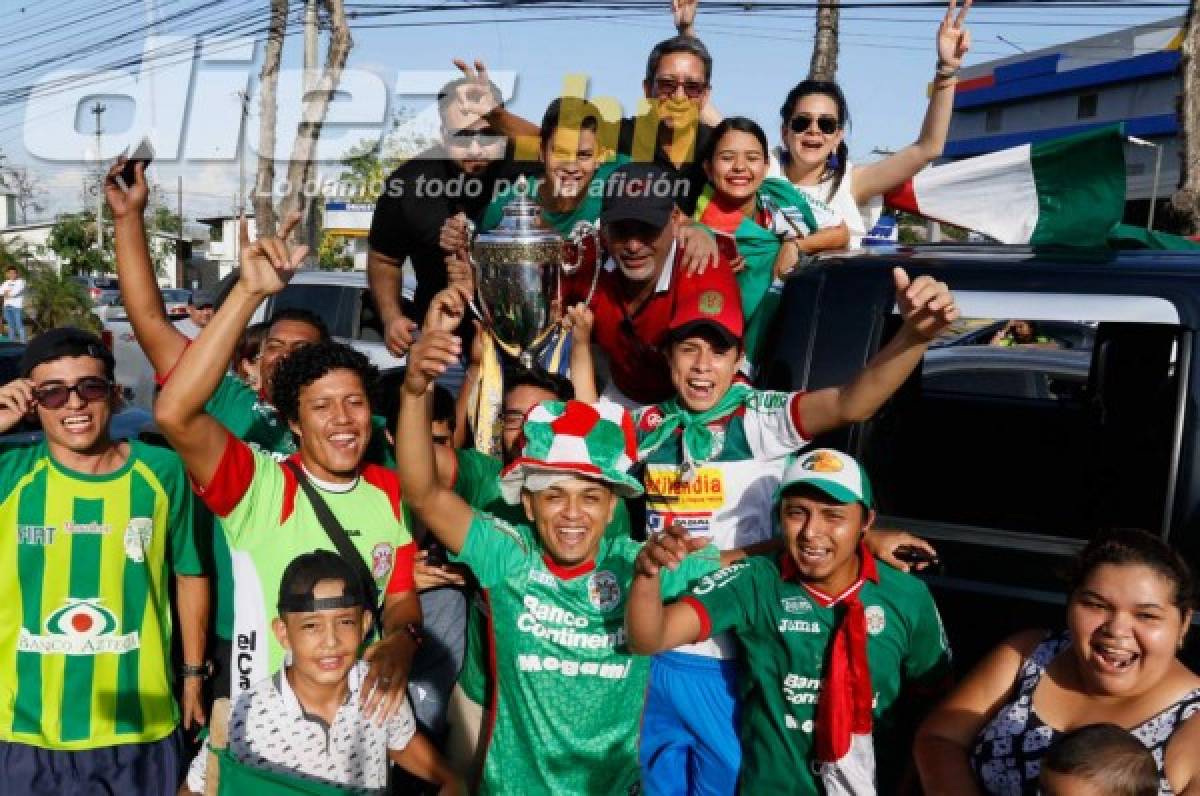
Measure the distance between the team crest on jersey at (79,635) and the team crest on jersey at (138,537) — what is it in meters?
0.15

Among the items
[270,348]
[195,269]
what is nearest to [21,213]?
Result: [195,269]

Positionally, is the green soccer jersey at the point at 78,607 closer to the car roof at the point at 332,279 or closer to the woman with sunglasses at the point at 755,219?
the woman with sunglasses at the point at 755,219

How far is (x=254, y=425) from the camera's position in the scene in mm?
3760

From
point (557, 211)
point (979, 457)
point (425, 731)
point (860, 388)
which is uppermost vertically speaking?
point (557, 211)

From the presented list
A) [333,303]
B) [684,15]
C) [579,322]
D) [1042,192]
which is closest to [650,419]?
[579,322]

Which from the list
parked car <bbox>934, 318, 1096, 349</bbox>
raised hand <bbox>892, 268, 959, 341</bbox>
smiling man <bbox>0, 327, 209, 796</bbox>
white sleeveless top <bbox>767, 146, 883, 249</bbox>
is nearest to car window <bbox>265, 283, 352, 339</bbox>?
parked car <bbox>934, 318, 1096, 349</bbox>

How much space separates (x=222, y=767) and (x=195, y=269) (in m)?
51.6

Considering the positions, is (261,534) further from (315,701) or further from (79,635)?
(79,635)

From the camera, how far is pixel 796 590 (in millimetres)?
2867

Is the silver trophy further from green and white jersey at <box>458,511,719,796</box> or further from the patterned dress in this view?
the patterned dress

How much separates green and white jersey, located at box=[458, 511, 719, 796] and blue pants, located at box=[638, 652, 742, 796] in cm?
18

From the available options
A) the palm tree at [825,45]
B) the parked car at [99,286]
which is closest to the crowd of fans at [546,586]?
the palm tree at [825,45]

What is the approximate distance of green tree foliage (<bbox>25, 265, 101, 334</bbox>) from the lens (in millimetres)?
23875

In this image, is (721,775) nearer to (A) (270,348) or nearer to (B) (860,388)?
(B) (860,388)
